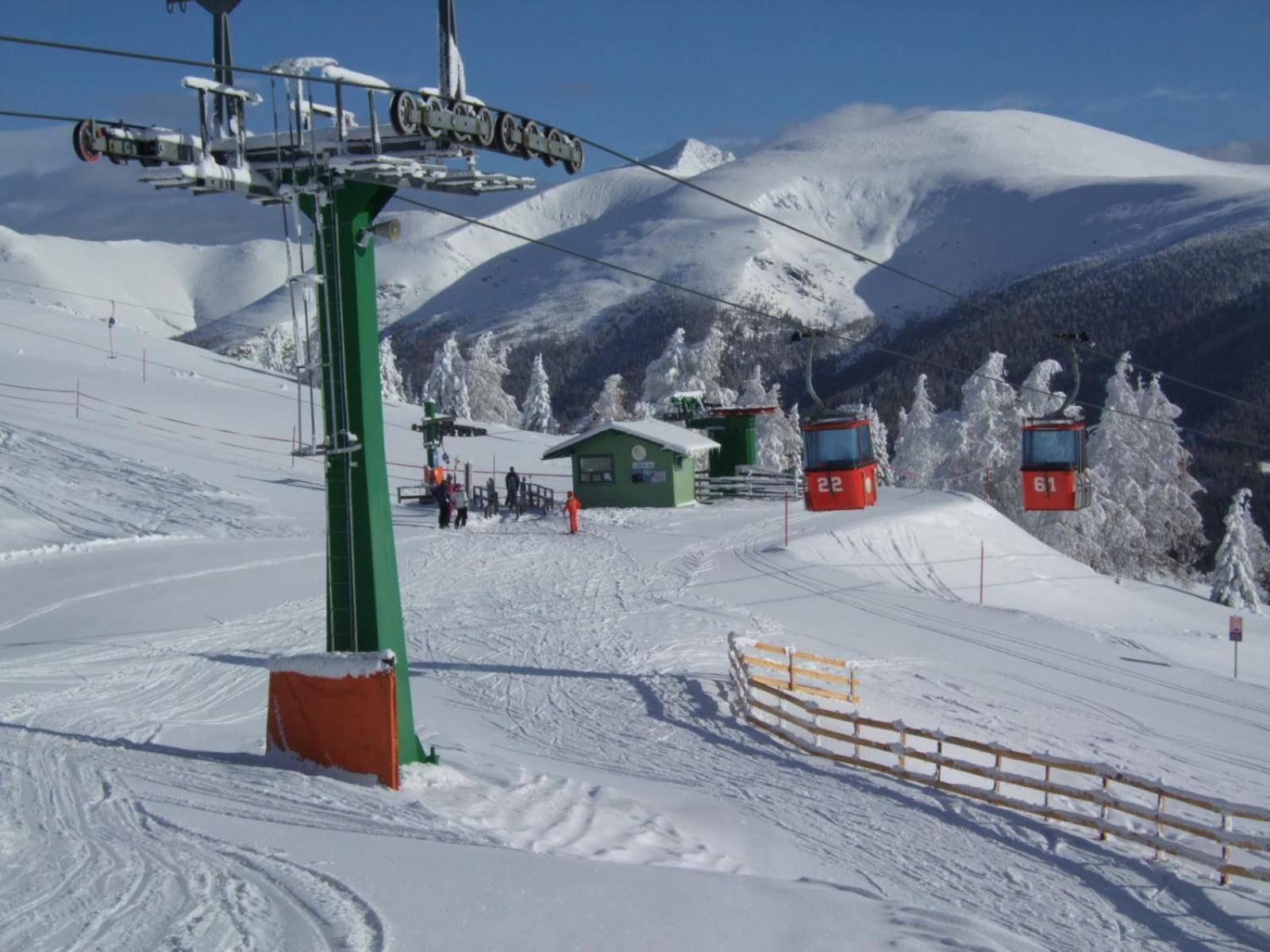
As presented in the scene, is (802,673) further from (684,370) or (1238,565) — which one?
(684,370)

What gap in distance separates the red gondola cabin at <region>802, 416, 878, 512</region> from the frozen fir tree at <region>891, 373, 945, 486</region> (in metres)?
52.5

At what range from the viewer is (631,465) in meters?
40.8

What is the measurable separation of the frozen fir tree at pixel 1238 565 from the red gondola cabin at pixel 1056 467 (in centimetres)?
3488

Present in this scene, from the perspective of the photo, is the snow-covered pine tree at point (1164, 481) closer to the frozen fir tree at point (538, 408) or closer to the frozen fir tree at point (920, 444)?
the frozen fir tree at point (920, 444)

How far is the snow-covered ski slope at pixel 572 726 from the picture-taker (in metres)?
8.70

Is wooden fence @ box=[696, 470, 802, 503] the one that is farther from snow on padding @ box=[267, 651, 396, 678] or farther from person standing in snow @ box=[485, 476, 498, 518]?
snow on padding @ box=[267, 651, 396, 678]

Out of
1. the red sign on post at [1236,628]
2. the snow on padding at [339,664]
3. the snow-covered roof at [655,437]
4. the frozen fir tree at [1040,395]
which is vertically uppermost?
the frozen fir tree at [1040,395]

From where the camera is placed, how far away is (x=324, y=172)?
495 inches

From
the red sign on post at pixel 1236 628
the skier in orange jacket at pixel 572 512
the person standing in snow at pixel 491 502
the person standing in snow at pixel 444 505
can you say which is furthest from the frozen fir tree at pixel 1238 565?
the person standing in snow at pixel 444 505

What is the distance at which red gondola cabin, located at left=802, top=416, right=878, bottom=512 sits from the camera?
66.5 ft

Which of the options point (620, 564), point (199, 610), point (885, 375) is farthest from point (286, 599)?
point (885, 375)

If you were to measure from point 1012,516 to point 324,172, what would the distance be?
5210 centimetres

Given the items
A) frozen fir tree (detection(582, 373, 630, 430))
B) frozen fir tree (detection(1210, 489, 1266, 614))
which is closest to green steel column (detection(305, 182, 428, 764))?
frozen fir tree (detection(1210, 489, 1266, 614))

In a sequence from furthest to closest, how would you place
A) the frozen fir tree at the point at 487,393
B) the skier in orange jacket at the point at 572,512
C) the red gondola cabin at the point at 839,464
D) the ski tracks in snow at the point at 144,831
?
the frozen fir tree at the point at 487,393 → the skier in orange jacket at the point at 572,512 → the red gondola cabin at the point at 839,464 → the ski tracks in snow at the point at 144,831
